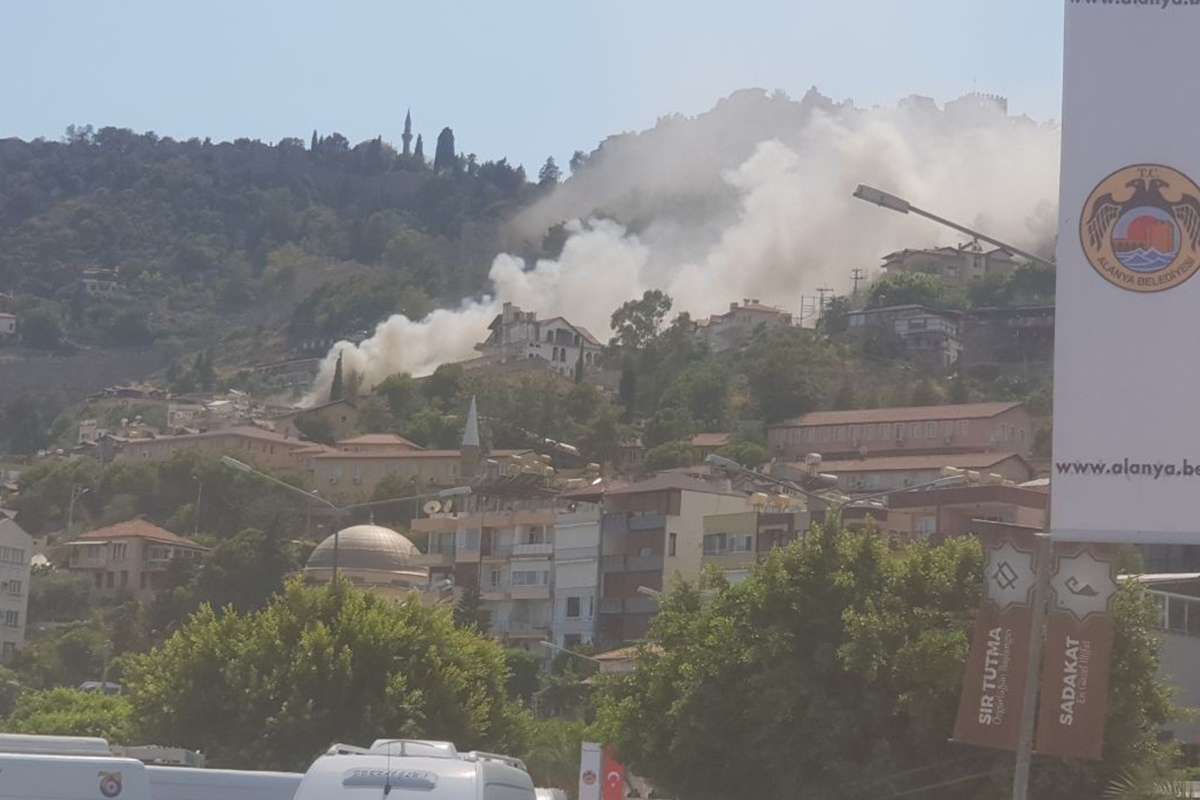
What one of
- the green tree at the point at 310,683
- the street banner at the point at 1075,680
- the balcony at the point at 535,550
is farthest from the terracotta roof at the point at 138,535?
the street banner at the point at 1075,680

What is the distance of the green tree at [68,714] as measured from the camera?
76.2 m

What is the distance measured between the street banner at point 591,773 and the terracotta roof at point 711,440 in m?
129

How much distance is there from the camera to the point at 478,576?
132m

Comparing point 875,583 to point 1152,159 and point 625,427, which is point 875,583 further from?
point 625,427

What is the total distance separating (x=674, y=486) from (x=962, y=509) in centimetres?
1435

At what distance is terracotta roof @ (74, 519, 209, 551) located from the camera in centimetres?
16638

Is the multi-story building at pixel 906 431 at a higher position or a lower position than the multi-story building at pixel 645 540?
higher

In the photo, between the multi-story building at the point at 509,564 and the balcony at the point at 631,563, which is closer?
the balcony at the point at 631,563

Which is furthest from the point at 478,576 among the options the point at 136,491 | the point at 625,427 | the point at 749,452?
the point at 136,491

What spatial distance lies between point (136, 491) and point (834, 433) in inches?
2336

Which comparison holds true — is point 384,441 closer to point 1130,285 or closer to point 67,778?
point 67,778

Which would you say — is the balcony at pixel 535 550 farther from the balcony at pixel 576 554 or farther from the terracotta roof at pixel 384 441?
the terracotta roof at pixel 384 441

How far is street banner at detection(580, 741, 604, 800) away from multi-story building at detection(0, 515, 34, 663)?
11399 cm

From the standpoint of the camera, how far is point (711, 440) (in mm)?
173125
